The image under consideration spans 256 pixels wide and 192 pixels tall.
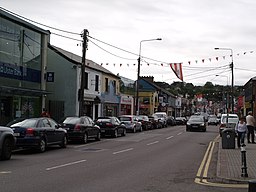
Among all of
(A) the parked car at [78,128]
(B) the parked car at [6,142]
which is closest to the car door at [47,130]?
(B) the parked car at [6,142]

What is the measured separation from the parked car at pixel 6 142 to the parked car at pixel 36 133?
2121mm

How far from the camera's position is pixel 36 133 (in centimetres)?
1834

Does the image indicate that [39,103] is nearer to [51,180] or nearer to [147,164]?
[147,164]

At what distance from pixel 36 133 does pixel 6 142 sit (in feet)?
9.48

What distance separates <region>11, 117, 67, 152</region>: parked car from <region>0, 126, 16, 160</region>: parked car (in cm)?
212

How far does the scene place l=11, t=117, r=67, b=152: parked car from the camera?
18.1 m

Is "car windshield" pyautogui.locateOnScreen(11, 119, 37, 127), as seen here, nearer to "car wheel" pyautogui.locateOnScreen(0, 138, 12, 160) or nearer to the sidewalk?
"car wheel" pyautogui.locateOnScreen(0, 138, 12, 160)

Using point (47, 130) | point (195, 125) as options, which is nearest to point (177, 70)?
point (195, 125)

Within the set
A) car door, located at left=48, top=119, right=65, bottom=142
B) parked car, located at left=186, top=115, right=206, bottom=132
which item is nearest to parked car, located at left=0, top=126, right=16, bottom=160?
car door, located at left=48, top=119, right=65, bottom=142

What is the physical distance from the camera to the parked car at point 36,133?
18141 millimetres

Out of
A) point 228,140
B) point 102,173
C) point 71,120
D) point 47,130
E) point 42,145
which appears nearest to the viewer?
point 102,173

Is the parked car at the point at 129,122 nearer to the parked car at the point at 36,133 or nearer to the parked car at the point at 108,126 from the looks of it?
the parked car at the point at 108,126

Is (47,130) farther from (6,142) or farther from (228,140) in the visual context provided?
(228,140)

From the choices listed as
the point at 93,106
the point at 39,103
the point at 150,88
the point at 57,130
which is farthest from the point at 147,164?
the point at 150,88
